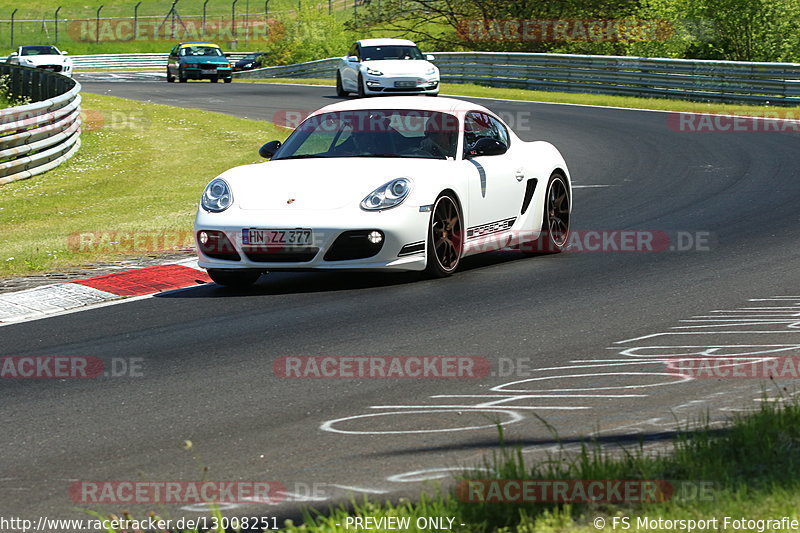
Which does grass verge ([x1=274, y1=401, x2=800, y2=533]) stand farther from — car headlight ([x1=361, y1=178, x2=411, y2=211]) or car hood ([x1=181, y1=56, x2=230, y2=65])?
car hood ([x1=181, y1=56, x2=230, y2=65])

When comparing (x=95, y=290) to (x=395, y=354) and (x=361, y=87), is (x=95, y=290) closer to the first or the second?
(x=395, y=354)

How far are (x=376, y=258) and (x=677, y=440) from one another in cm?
492

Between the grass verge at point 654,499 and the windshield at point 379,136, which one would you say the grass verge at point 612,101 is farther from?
the grass verge at point 654,499

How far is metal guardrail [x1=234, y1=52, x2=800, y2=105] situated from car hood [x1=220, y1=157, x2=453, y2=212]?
20.8m

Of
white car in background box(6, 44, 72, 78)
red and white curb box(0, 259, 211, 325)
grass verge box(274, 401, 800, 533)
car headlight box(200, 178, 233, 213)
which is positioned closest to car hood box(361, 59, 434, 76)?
white car in background box(6, 44, 72, 78)

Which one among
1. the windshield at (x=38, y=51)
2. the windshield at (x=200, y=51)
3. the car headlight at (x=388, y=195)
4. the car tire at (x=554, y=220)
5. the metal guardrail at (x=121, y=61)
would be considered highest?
the car headlight at (x=388, y=195)

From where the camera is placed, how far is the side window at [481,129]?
432 inches

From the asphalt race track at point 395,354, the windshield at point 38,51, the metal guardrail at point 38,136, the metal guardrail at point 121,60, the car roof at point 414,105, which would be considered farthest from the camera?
the metal guardrail at point 121,60

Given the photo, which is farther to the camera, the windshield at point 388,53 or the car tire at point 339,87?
the car tire at point 339,87

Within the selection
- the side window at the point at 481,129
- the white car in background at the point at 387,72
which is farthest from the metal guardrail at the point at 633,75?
the side window at the point at 481,129

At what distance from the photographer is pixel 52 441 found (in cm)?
588

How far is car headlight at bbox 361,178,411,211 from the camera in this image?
9.66 m

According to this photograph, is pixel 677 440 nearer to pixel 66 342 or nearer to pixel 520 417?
pixel 520 417

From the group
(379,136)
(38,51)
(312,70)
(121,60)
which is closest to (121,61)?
(121,60)
